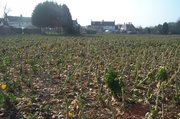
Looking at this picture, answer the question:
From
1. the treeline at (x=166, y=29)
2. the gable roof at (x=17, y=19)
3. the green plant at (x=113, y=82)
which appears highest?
the green plant at (x=113, y=82)

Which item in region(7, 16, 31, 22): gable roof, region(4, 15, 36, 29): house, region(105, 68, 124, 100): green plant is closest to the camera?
region(105, 68, 124, 100): green plant

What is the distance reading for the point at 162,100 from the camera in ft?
22.1

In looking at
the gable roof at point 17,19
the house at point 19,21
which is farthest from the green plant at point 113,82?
the gable roof at point 17,19

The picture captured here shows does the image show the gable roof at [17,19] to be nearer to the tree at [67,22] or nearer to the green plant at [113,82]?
the tree at [67,22]

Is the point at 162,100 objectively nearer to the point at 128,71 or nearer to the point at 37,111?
the point at 37,111

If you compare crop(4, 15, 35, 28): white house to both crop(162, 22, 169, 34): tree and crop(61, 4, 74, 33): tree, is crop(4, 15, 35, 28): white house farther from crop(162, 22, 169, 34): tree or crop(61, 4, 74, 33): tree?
crop(61, 4, 74, 33): tree

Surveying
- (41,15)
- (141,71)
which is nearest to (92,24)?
(41,15)

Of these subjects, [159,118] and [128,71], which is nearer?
[159,118]

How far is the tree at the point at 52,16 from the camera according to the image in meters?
55.5

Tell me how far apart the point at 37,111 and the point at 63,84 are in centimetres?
230

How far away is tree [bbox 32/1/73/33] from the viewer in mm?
55531

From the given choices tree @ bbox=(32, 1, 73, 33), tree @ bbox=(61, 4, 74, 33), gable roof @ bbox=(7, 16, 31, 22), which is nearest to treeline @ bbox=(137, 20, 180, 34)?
tree @ bbox=(32, 1, 73, 33)

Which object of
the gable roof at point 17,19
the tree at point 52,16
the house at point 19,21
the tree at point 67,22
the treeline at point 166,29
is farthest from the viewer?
the gable roof at point 17,19

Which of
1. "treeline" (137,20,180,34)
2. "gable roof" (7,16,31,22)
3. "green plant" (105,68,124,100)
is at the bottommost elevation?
"treeline" (137,20,180,34)
